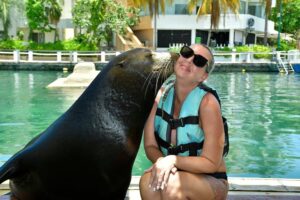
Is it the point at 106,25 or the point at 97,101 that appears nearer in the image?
the point at 97,101

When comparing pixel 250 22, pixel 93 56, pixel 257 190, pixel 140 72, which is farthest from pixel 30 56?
pixel 140 72

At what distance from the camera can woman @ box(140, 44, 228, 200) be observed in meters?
2.73

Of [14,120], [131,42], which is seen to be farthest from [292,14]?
[14,120]

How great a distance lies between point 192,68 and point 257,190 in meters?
1.82

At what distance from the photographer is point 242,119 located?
42.7ft

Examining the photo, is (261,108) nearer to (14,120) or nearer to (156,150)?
(14,120)

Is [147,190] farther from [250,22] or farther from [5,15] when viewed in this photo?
[250,22]

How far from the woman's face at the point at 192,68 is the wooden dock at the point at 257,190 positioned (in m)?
1.44

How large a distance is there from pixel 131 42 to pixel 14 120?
29.9 meters

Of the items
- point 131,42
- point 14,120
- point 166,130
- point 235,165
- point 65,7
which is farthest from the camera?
Answer: point 65,7

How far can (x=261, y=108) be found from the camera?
15359 mm

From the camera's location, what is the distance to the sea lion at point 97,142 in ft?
9.42

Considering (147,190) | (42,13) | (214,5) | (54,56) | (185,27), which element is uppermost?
(214,5)

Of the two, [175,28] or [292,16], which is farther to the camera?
[292,16]
